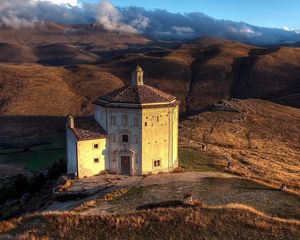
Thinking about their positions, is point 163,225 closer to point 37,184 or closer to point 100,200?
point 100,200

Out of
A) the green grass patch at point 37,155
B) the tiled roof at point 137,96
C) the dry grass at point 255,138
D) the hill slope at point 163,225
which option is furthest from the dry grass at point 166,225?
the green grass patch at point 37,155

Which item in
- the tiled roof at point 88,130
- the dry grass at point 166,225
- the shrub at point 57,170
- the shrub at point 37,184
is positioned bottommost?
the shrub at point 37,184

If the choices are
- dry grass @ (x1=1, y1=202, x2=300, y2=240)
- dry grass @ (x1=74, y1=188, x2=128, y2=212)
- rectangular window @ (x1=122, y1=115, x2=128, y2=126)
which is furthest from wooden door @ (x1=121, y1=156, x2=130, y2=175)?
dry grass @ (x1=1, y1=202, x2=300, y2=240)

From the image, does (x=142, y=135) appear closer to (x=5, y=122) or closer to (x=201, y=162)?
(x=201, y=162)

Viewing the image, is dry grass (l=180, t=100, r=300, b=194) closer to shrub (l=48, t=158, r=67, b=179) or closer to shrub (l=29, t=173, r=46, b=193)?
shrub (l=48, t=158, r=67, b=179)

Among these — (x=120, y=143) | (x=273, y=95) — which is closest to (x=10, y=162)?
(x=120, y=143)

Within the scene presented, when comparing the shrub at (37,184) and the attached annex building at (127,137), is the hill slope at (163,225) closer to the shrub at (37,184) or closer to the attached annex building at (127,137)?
the attached annex building at (127,137)
